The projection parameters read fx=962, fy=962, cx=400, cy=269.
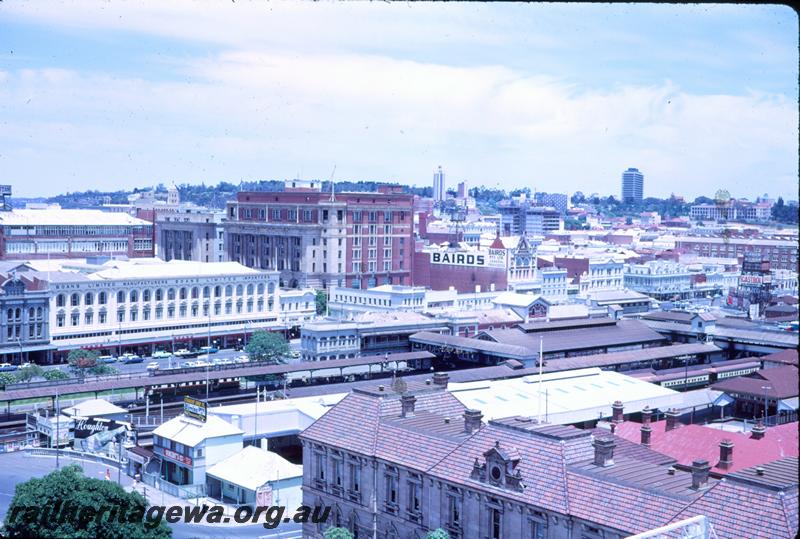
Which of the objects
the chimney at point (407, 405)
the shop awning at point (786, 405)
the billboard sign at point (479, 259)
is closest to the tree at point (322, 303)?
the billboard sign at point (479, 259)

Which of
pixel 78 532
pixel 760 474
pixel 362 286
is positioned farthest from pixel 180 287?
pixel 760 474

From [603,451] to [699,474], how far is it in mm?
2281

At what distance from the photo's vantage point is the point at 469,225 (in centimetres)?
16825

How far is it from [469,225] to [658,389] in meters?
121

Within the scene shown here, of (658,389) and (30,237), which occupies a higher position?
(30,237)

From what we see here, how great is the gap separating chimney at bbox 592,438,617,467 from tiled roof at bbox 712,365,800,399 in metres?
24.5

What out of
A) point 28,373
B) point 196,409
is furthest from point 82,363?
point 196,409

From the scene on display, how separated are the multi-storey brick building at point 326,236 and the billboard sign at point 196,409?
53.3 m

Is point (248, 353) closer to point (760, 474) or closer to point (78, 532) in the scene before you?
point (78, 532)

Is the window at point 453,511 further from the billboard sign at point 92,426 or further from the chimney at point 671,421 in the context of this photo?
the billboard sign at point 92,426

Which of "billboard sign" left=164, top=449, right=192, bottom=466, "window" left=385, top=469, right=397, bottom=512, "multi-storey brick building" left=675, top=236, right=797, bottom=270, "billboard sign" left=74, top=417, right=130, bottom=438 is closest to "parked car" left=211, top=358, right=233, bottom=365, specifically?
"billboard sign" left=74, top=417, right=130, bottom=438

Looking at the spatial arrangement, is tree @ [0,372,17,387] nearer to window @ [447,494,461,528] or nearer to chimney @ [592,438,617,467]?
window @ [447,494,461,528]

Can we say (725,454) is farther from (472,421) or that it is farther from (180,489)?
(180,489)

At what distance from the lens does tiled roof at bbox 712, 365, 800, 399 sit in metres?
45.4
